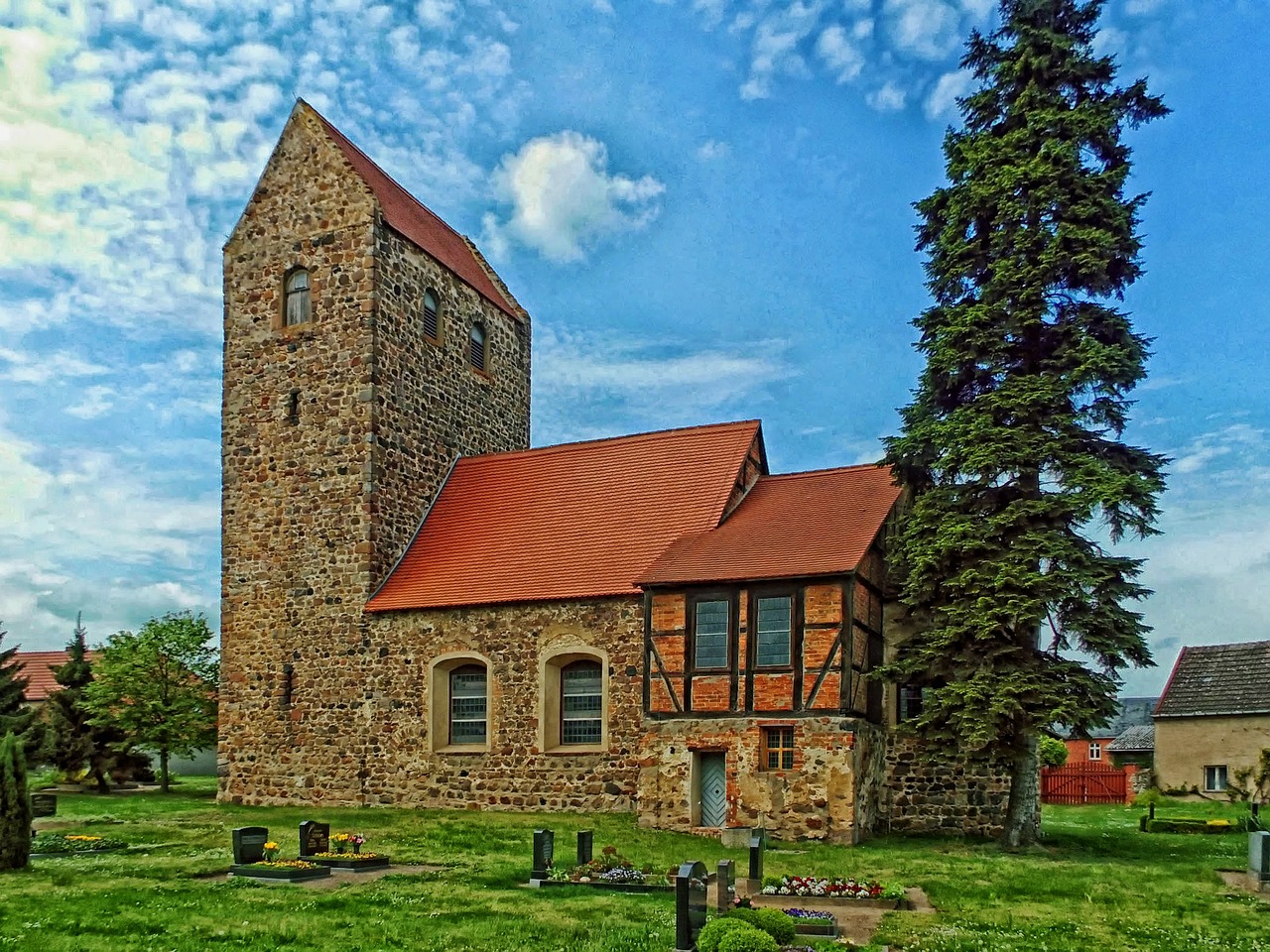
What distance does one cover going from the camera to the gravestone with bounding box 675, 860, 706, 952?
37.6ft

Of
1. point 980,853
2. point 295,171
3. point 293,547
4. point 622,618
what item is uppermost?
point 295,171

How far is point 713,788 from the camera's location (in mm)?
22578

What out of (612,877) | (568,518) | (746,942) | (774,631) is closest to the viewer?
(746,942)

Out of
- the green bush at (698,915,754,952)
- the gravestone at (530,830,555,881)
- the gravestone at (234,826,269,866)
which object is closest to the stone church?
the gravestone at (530,830,555,881)

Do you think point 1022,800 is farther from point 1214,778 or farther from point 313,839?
point 1214,778

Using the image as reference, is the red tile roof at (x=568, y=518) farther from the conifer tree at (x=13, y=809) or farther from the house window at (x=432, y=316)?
the conifer tree at (x=13, y=809)

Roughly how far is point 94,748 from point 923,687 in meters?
23.3

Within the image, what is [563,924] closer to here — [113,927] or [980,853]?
[113,927]

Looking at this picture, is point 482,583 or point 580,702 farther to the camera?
point 482,583

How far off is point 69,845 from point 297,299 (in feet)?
51.7

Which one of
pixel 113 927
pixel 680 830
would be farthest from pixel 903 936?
pixel 680 830

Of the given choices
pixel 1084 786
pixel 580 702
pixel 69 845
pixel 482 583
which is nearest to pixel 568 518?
pixel 482 583

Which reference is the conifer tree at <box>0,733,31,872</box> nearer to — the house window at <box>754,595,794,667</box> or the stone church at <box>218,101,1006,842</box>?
the stone church at <box>218,101,1006,842</box>

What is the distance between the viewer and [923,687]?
23656mm
